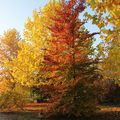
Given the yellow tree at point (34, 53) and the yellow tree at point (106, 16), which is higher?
the yellow tree at point (34, 53)

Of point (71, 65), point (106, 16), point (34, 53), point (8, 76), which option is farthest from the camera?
point (8, 76)

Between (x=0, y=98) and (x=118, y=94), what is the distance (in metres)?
11.8

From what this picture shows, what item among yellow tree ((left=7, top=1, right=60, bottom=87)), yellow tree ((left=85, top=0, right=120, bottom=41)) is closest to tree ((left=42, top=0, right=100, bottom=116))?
yellow tree ((left=7, top=1, right=60, bottom=87))

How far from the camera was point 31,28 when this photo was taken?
101 feet

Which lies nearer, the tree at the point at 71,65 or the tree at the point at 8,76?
the tree at the point at 71,65

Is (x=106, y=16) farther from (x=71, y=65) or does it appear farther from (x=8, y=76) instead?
(x=8, y=76)

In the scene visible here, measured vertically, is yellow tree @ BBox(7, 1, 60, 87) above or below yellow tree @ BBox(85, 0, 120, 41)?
above

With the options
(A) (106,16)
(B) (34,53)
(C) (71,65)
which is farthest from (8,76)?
(A) (106,16)

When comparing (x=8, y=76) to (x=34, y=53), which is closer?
(x=34, y=53)

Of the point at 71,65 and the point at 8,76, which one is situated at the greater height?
the point at 8,76

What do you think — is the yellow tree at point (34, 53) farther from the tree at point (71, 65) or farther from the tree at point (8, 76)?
the tree at point (71, 65)

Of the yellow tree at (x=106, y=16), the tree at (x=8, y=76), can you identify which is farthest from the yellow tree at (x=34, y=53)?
the yellow tree at (x=106, y=16)

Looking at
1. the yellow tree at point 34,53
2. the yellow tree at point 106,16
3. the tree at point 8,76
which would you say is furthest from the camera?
the yellow tree at point 34,53

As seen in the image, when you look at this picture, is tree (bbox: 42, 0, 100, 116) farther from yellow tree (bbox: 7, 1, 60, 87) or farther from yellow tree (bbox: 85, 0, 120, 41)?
yellow tree (bbox: 85, 0, 120, 41)
